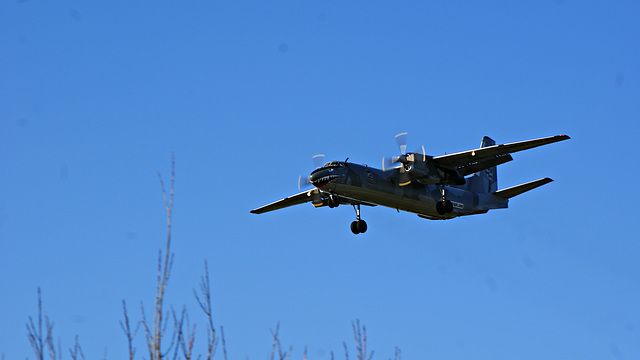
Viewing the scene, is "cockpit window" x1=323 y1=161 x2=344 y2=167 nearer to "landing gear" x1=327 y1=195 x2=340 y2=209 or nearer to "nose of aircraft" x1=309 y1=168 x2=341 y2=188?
"nose of aircraft" x1=309 y1=168 x2=341 y2=188

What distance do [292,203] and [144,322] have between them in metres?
36.2

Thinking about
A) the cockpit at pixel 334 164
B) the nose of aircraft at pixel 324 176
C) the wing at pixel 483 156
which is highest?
the wing at pixel 483 156

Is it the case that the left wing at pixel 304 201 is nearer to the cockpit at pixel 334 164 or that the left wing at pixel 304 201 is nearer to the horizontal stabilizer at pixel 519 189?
the cockpit at pixel 334 164

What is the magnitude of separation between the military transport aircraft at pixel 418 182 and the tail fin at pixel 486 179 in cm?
161

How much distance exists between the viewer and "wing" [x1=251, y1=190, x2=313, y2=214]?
1788 inches

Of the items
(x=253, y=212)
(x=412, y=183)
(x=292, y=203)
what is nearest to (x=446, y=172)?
(x=412, y=183)

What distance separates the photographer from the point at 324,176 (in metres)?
37.5

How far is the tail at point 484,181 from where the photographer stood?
45500 mm

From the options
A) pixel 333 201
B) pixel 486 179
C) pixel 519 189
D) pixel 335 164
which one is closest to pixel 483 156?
pixel 519 189

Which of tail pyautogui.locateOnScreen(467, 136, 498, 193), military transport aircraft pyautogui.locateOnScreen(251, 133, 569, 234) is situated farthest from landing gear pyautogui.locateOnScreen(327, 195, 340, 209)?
tail pyautogui.locateOnScreen(467, 136, 498, 193)

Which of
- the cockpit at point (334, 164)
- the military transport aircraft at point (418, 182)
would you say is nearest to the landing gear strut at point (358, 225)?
the military transport aircraft at point (418, 182)

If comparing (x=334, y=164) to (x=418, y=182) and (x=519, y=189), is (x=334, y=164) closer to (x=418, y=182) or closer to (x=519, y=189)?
(x=418, y=182)

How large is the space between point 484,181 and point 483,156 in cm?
767

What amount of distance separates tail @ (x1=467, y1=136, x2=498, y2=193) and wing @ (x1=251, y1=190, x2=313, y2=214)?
384 inches
